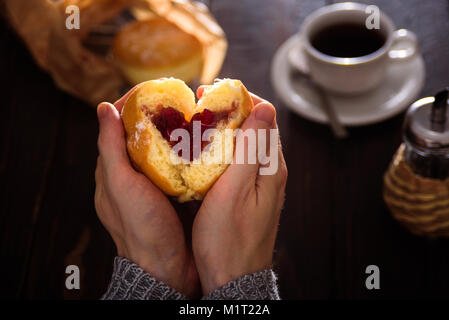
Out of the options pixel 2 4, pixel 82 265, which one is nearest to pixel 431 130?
pixel 82 265

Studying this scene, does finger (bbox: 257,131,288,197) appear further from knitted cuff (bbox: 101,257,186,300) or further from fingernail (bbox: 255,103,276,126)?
knitted cuff (bbox: 101,257,186,300)

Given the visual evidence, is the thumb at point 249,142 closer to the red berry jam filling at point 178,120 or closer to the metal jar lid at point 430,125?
the red berry jam filling at point 178,120

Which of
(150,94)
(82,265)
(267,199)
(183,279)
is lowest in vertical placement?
(82,265)

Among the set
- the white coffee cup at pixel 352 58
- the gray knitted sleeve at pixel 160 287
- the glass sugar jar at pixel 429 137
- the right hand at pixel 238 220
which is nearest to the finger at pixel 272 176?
the right hand at pixel 238 220

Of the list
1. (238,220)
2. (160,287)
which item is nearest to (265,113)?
(238,220)

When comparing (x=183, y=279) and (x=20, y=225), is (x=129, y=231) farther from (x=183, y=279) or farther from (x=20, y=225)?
(x=20, y=225)
